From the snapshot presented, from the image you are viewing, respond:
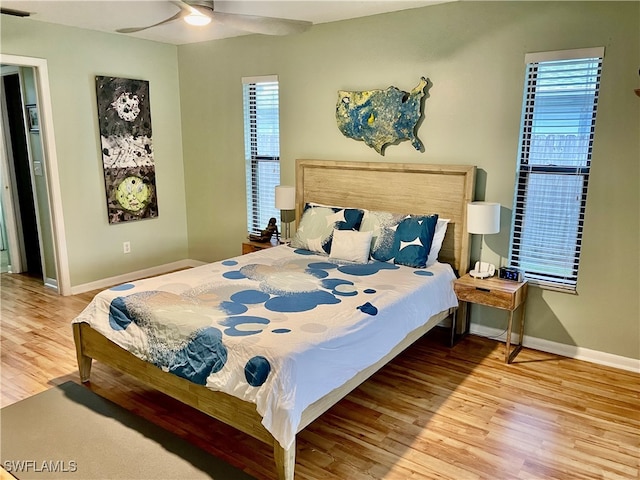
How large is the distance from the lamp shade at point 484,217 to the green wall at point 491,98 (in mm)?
251

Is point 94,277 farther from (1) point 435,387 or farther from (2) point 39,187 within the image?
(1) point 435,387

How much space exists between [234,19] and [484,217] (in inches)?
84.1

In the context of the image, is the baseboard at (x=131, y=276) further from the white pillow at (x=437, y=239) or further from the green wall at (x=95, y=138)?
the white pillow at (x=437, y=239)

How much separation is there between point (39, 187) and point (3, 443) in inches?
118

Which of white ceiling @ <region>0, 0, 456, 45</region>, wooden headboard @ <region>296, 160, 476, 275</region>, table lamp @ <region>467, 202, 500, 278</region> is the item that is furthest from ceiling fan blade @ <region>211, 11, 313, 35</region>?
table lamp @ <region>467, 202, 500, 278</region>

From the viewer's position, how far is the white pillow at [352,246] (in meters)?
Result: 3.63

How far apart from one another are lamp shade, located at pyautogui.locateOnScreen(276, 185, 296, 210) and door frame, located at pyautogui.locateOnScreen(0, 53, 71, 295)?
6.79ft

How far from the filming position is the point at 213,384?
221 centimetres

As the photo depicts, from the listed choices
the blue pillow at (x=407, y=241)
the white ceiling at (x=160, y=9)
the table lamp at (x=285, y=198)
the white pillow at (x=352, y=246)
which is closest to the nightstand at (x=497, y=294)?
the blue pillow at (x=407, y=241)

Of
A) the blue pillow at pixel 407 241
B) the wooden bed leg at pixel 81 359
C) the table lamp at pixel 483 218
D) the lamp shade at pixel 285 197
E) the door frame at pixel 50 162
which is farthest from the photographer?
the lamp shade at pixel 285 197

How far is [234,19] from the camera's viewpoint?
307 centimetres

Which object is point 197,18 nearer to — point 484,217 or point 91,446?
point 484,217

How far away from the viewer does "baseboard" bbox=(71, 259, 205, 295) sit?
477 cm

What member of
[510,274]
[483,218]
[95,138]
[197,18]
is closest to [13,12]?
[95,138]
